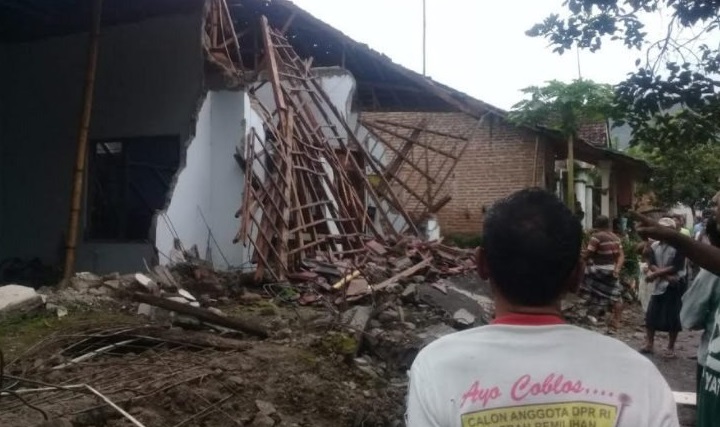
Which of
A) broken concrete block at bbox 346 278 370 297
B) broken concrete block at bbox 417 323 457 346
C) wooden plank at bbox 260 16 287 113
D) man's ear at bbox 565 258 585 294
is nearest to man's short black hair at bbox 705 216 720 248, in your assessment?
man's ear at bbox 565 258 585 294

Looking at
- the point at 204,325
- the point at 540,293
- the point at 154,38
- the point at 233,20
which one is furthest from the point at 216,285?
the point at 540,293

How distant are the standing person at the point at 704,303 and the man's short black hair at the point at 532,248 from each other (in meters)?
2.33

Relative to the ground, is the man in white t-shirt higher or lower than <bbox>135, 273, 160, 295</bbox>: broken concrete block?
higher

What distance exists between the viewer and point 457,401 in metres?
1.62

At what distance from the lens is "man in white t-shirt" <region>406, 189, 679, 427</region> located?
1600mm

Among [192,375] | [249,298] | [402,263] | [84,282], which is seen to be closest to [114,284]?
[84,282]

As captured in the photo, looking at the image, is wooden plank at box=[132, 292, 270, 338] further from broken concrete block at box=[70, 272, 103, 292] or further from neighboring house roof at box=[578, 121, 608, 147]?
neighboring house roof at box=[578, 121, 608, 147]

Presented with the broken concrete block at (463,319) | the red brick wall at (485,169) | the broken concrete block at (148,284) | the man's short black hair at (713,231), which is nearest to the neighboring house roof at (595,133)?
the red brick wall at (485,169)

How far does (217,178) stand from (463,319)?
13.6 feet

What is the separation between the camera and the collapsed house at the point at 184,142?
10102 mm

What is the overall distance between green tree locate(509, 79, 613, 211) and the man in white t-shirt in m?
15.9

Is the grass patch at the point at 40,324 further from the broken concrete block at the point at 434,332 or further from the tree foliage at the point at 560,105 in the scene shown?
the tree foliage at the point at 560,105

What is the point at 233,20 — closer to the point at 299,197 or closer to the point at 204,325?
the point at 299,197

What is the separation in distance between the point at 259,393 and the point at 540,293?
4258mm
